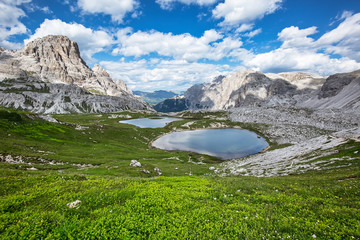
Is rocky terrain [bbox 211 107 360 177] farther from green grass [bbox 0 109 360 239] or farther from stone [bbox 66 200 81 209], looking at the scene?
stone [bbox 66 200 81 209]

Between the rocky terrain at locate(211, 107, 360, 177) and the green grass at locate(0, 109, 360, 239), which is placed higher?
the green grass at locate(0, 109, 360, 239)

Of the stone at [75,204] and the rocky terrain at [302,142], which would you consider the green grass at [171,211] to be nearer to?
the stone at [75,204]

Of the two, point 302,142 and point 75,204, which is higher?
point 75,204

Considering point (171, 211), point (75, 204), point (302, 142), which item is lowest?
point (302, 142)

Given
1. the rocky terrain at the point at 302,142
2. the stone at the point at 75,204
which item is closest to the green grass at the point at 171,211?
the stone at the point at 75,204

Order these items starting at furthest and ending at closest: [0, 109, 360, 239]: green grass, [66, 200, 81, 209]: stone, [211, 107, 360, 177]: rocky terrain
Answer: [211, 107, 360, 177]: rocky terrain → [66, 200, 81, 209]: stone → [0, 109, 360, 239]: green grass

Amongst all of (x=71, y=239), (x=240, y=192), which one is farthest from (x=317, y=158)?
(x=71, y=239)

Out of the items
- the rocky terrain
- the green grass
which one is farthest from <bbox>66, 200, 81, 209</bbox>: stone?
the rocky terrain

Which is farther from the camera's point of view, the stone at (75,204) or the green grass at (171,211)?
the stone at (75,204)

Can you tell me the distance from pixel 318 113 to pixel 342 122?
35.1 meters

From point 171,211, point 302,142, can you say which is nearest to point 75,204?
point 171,211

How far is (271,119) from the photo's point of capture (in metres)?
189

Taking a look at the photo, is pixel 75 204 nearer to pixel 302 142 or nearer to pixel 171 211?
pixel 171 211

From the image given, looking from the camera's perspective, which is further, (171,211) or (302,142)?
(302,142)
